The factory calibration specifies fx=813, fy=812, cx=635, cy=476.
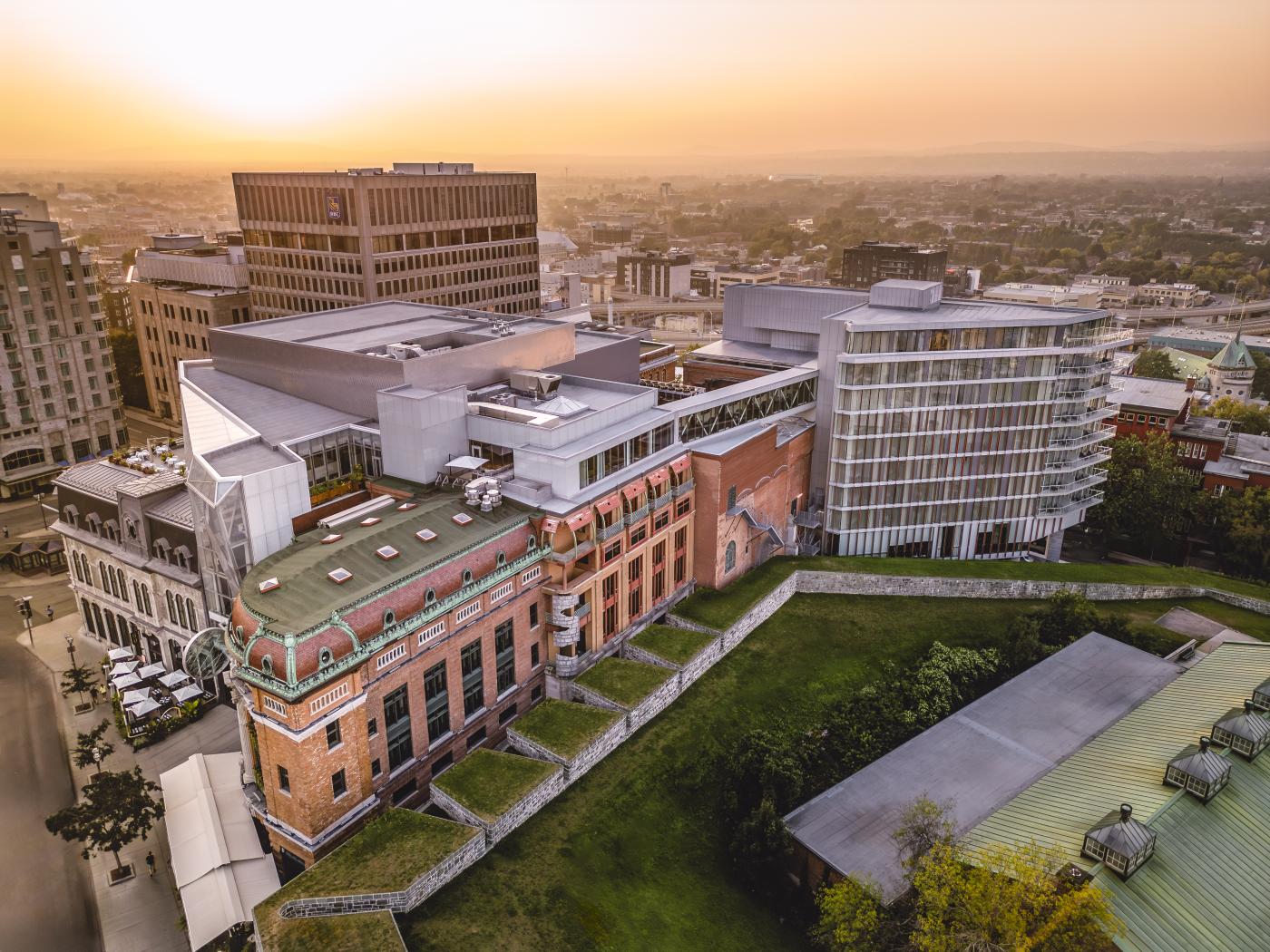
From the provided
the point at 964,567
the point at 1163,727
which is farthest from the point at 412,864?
the point at 964,567

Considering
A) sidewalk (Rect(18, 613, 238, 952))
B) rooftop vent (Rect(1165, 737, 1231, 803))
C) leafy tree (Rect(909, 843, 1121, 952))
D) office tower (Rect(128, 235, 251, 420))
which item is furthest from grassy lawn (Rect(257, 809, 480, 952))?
office tower (Rect(128, 235, 251, 420))

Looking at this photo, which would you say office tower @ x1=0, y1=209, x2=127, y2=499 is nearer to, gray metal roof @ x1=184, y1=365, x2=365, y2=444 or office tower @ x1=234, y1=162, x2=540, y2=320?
office tower @ x1=234, y1=162, x2=540, y2=320

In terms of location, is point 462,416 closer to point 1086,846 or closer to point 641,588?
point 641,588

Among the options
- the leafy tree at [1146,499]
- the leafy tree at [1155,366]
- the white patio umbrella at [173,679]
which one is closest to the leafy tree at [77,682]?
the white patio umbrella at [173,679]

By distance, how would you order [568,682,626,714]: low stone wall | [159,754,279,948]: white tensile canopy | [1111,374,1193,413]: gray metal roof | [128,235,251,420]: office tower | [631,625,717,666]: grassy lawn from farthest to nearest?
[128,235,251,420]: office tower → [1111,374,1193,413]: gray metal roof → [631,625,717,666]: grassy lawn → [568,682,626,714]: low stone wall → [159,754,279,948]: white tensile canopy

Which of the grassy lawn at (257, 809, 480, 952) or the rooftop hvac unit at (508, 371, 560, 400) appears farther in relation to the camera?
the rooftop hvac unit at (508, 371, 560, 400)

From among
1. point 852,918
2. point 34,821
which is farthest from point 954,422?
point 34,821
